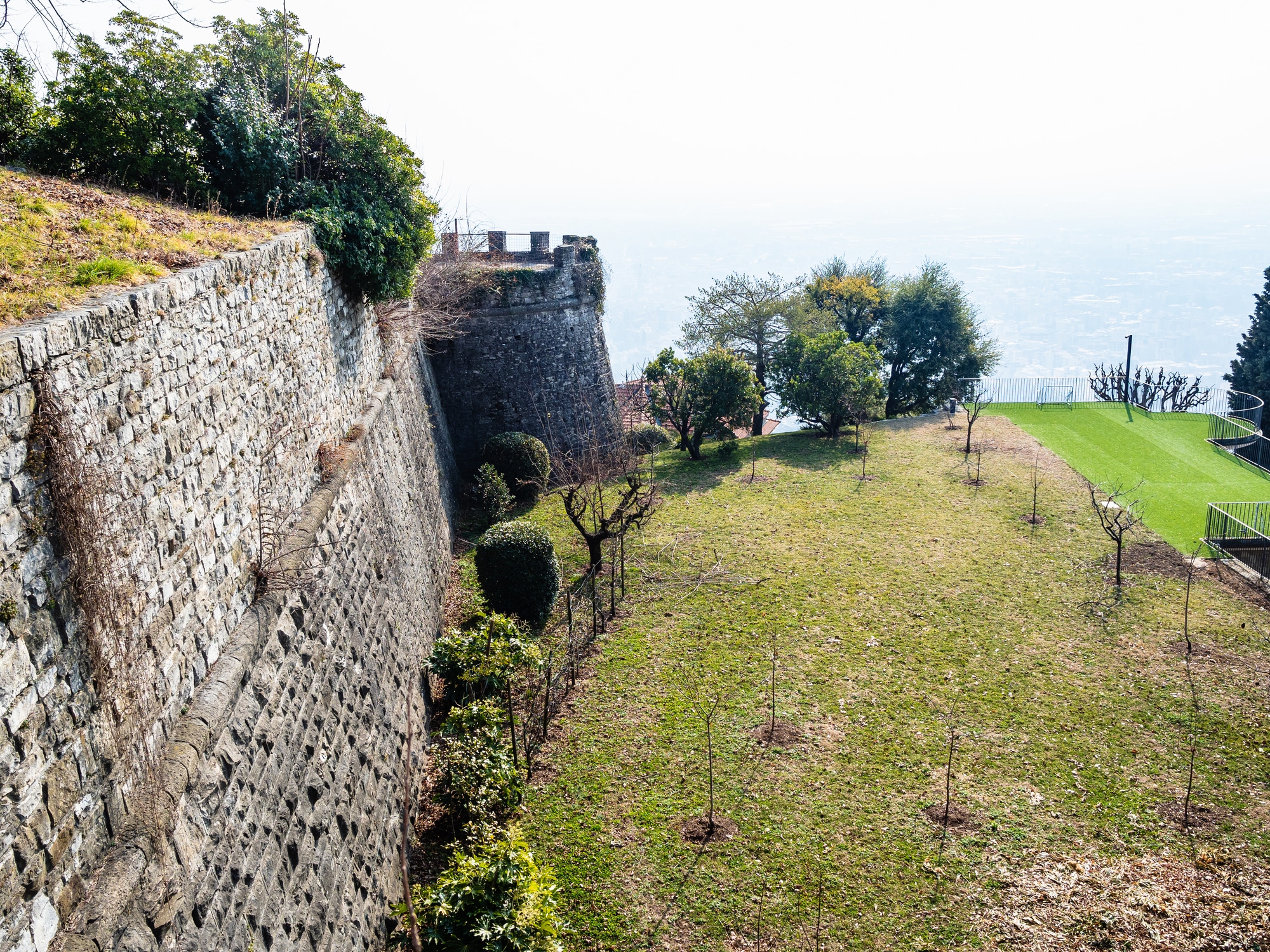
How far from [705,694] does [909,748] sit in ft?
8.38

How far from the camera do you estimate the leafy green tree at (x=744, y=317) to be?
2817 cm

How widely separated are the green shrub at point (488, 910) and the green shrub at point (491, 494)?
963 cm

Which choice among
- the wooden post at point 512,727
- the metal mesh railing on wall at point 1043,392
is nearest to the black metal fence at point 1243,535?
the metal mesh railing on wall at point 1043,392

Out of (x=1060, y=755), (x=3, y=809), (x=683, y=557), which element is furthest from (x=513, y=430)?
(x=3, y=809)

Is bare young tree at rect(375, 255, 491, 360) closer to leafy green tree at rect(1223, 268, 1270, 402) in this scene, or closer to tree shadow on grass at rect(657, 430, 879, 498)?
tree shadow on grass at rect(657, 430, 879, 498)

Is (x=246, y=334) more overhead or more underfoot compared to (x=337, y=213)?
more underfoot

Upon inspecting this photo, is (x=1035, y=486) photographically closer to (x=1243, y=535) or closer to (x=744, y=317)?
(x=1243, y=535)

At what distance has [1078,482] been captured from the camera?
1816 centimetres

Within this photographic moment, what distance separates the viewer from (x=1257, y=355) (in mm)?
25781

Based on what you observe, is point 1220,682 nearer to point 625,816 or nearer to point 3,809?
point 625,816

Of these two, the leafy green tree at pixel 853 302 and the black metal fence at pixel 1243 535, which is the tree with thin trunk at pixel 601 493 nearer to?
the black metal fence at pixel 1243 535

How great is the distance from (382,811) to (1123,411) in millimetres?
25018

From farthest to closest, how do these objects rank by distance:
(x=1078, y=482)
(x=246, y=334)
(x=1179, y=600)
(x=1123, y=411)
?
(x=1123, y=411)
(x=1078, y=482)
(x=1179, y=600)
(x=246, y=334)

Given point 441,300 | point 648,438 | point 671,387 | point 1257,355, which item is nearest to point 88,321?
point 441,300
